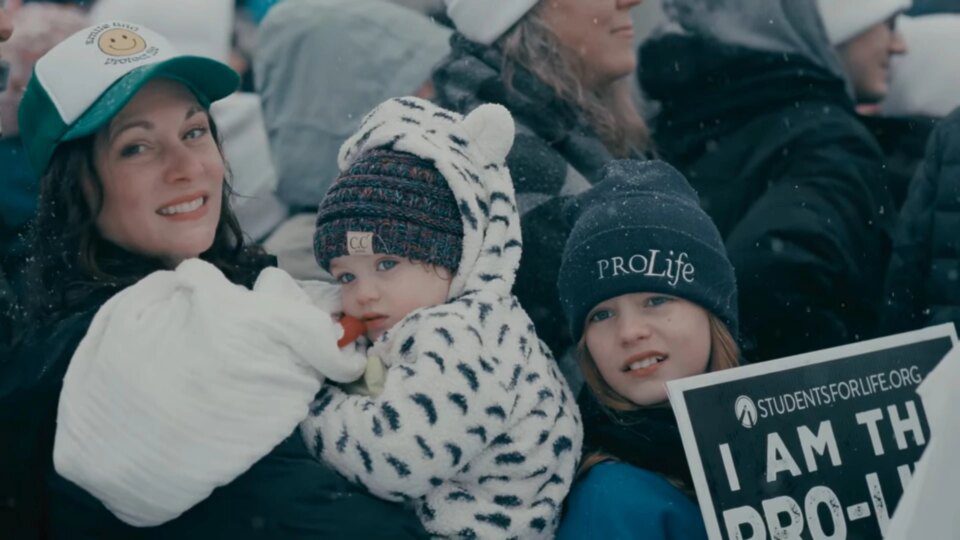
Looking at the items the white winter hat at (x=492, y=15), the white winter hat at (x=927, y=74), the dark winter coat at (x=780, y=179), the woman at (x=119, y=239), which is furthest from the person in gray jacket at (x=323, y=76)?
the white winter hat at (x=927, y=74)

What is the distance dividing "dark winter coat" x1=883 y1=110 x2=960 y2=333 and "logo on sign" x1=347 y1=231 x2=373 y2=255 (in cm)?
143

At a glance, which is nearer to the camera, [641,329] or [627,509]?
[627,509]

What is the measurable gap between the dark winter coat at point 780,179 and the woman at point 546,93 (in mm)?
359

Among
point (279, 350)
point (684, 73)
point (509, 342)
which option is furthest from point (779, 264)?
point (279, 350)

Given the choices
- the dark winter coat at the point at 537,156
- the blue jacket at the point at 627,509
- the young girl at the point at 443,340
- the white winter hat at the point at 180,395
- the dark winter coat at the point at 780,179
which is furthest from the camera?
the dark winter coat at the point at 780,179

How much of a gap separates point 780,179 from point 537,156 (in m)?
0.74

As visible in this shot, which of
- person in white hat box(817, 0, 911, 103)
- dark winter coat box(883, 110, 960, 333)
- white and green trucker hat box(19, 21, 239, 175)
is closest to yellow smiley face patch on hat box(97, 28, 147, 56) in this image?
white and green trucker hat box(19, 21, 239, 175)

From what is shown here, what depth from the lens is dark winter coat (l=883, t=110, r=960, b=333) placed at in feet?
10.1

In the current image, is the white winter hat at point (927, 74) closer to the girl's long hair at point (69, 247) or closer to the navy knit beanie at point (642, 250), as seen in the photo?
the navy knit beanie at point (642, 250)

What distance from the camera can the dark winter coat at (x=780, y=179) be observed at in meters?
3.11

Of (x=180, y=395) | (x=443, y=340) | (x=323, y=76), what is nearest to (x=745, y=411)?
(x=443, y=340)

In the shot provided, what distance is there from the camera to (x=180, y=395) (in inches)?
80.7

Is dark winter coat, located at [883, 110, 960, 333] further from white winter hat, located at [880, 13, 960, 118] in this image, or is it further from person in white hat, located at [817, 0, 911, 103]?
white winter hat, located at [880, 13, 960, 118]

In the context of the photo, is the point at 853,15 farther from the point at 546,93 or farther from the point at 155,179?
the point at 155,179
